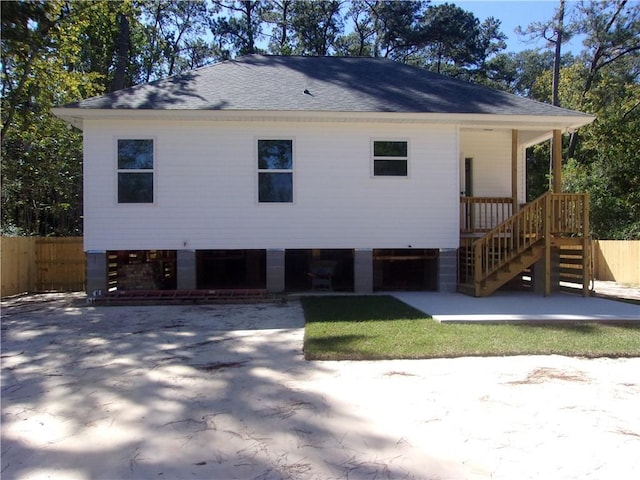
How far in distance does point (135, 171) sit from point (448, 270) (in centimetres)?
761

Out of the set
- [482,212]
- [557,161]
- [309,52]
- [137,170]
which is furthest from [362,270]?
[309,52]

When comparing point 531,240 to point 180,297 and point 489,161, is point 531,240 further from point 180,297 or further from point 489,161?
point 180,297

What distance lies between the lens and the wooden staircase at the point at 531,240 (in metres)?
10.5

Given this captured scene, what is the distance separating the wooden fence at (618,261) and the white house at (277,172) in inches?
331

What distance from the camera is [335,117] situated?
10773mm

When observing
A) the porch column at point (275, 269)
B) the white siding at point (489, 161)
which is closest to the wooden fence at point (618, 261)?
the white siding at point (489, 161)

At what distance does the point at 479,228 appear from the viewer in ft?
39.8

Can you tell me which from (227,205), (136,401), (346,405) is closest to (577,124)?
(227,205)

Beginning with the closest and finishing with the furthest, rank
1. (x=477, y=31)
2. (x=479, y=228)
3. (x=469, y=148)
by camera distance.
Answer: (x=479, y=228)
(x=469, y=148)
(x=477, y=31)

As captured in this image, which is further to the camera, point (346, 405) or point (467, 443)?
point (346, 405)

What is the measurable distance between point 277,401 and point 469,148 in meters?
10.6

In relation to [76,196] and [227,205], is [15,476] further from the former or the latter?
[76,196]

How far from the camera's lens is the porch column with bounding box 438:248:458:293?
1155 centimetres

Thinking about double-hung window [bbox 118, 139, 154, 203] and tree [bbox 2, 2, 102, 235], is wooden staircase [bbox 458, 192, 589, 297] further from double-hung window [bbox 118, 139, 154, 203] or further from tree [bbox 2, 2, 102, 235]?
tree [bbox 2, 2, 102, 235]
